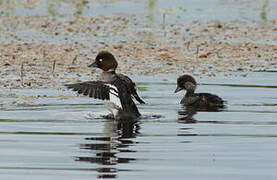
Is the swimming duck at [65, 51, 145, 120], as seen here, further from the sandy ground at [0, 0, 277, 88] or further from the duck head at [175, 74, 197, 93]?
the sandy ground at [0, 0, 277, 88]

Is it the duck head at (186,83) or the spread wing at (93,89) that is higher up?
the spread wing at (93,89)

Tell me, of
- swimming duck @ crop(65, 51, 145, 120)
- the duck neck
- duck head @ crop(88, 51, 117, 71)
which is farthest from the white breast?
the duck neck

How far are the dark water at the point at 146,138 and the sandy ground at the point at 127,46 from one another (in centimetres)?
160

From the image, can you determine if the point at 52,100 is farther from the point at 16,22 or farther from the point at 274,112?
the point at 16,22

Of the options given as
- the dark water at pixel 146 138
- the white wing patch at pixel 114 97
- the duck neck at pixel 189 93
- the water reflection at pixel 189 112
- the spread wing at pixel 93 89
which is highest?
the spread wing at pixel 93 89

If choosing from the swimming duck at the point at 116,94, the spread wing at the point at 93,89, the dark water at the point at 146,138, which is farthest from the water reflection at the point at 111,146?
the spread wing at the point at 93,89

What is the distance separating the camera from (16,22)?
73.9ft

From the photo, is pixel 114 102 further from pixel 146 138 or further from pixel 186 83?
pixel 186 83

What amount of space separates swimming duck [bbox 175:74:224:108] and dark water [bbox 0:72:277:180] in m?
0.18

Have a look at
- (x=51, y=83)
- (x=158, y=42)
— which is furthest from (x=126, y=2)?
(x=51, y=83)

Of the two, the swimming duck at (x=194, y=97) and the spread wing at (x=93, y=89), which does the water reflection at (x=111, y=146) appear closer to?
the spread wing at (x=93, y=89)

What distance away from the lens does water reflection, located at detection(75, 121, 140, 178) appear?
9367 millimetres

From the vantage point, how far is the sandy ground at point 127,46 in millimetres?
16953

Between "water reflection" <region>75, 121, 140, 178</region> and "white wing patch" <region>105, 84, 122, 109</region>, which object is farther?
"white wing patch" <region>105, 84, 122, 109</region>
